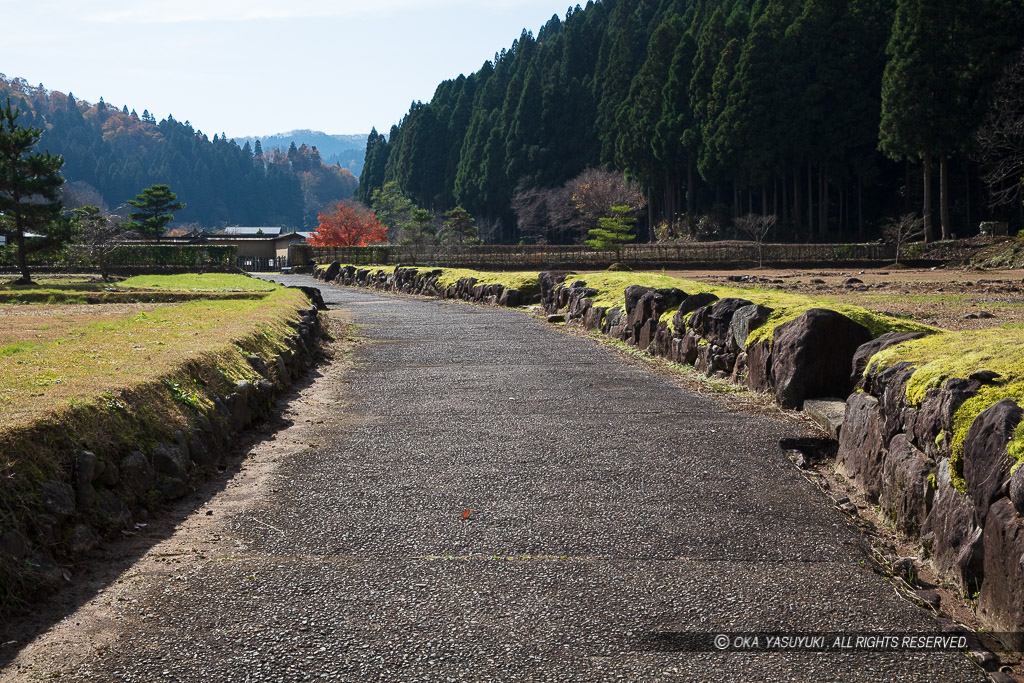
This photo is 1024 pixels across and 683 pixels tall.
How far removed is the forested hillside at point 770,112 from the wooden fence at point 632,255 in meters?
4.85

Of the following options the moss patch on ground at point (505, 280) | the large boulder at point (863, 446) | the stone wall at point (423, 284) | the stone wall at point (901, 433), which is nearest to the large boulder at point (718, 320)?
the stone wall at point (901, 433)

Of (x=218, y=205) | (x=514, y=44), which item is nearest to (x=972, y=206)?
(x=514, y=44)

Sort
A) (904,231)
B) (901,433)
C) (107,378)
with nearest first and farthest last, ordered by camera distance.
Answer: (901,433) < (107,378) < (904,231)

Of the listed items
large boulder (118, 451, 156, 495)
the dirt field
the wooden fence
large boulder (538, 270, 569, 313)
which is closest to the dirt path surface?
large boulder (118, 451, 156, 495)

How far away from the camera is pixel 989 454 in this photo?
348 cm

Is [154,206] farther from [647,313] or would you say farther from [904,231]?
Answer: [647,313]

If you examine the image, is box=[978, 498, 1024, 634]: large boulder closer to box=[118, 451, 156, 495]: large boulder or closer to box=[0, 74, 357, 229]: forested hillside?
box=[118, 451, 156, 495]: large boulder

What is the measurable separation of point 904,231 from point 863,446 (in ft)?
125

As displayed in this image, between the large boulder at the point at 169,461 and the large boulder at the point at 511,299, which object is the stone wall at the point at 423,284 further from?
the large boulder at the point at 169,461

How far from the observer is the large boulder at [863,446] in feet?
16.2

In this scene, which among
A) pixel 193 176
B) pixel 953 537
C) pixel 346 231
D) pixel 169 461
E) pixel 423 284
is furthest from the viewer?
pixel 193 176

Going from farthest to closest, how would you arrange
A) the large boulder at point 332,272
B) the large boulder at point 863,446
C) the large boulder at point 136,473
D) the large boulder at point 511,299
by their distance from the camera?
the large boulder at point 332,272 → the large boulder at point 511,299 → the large boulder at point 863,446 → the large boulder at point 136,473

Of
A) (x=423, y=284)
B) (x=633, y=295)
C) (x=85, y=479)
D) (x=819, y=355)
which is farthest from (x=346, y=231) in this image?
(x=85, y=479)

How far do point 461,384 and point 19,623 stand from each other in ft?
19.7
